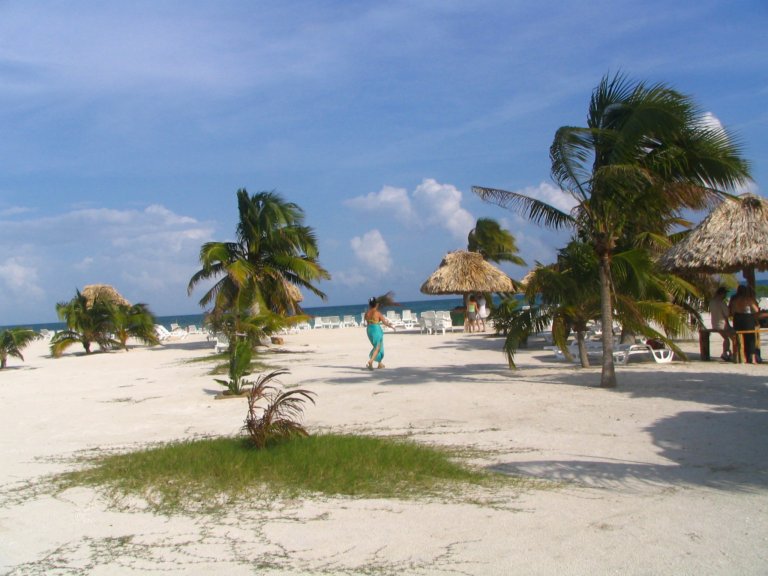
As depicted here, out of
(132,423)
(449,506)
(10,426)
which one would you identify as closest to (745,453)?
(449,506)

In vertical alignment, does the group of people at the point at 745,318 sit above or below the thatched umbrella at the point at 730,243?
below

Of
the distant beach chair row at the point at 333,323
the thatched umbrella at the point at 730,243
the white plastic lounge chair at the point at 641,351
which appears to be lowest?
the white plastic lounge chair at the point at 641,351

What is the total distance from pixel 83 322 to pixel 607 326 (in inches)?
716

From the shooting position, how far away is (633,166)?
355 inches

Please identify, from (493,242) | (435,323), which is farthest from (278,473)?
(493,242)

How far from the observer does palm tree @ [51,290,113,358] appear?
23156 mm

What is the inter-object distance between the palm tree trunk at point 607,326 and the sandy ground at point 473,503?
307 millimetres

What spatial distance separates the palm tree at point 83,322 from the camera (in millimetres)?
23156

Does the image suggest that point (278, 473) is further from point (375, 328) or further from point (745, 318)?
point (745, 318)

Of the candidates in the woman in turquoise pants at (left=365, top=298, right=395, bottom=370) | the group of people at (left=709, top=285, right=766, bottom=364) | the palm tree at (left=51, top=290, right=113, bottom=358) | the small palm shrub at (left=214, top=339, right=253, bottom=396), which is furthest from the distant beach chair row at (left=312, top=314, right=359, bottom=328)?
the small palm shrub at (left=214, top=339, right=253, bottom=396)

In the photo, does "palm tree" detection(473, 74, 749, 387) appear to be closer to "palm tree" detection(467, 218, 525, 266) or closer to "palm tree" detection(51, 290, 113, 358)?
"palm tree" detection(51, 290, 113, 358)

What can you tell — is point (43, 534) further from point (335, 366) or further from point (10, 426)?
point (335, 366)

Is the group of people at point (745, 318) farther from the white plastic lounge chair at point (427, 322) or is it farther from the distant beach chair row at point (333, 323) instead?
the distant beach chair row at point (333, 323)

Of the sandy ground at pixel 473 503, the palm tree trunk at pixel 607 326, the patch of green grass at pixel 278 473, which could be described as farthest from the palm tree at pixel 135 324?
the patch of green grass at pixel 278 473
